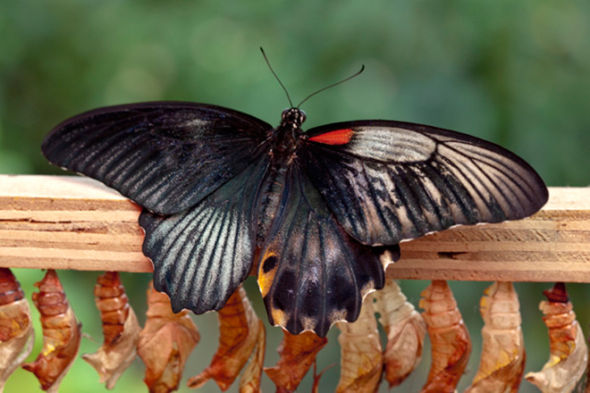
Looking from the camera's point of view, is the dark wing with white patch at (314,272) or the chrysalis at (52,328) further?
the chrysalis at (52,328)

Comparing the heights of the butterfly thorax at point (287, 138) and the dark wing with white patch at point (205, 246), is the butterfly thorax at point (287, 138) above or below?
above

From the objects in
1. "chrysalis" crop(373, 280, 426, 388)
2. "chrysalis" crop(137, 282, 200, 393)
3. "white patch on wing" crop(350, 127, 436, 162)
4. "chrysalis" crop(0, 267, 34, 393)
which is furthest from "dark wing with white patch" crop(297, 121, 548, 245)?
"chrysalis" crop(0, 267, 34, 393)

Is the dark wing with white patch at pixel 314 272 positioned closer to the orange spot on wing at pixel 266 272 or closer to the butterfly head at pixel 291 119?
the orange spot on wing at pixel 266 272

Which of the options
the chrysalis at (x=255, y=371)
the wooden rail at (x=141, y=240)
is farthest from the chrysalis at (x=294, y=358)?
the wooden rail at (x=141, y=240)

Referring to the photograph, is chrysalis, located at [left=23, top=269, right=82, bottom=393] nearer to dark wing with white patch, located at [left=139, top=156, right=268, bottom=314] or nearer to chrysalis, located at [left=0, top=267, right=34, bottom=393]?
chrysalis, located at [left=0, top=267, right=34, bottom=393]

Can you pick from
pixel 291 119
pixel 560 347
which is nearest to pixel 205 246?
pixel 291 119

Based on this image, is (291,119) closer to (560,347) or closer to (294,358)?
(294,358)
